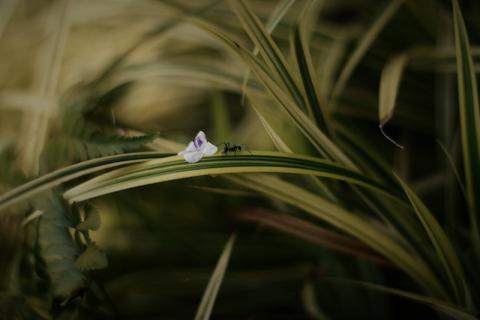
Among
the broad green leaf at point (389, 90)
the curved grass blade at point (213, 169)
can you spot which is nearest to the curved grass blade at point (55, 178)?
the curved grass blade at point (213, 169)

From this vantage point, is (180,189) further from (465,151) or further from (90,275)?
(465,151)

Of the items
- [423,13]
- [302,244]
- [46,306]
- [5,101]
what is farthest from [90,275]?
[423,13]

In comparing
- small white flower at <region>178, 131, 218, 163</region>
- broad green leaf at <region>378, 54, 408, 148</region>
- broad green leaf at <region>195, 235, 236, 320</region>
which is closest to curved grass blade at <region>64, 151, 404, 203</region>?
small white flower at <region>178, 131, 218, 163</region>

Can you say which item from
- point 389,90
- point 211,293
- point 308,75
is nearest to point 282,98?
point 308,75

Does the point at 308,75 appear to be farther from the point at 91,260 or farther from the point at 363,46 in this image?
the point at 91,260

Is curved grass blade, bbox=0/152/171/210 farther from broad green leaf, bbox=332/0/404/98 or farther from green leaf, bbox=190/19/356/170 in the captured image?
broad green leaf, bbox=332/0/404/98
